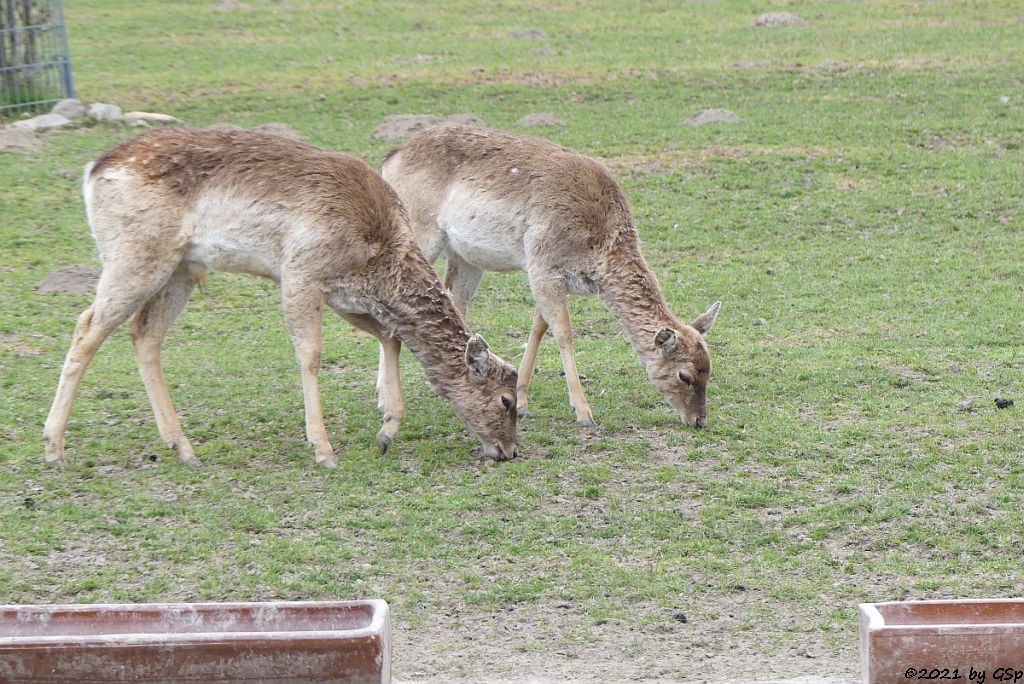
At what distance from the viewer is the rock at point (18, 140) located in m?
16.7

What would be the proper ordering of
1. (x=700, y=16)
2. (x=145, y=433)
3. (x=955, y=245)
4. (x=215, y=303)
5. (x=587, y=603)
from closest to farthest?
(x=587, y=603)
(x=145, y=433)
(x=215, y=303)
(x=955, y=245)
(x=700, y=16)

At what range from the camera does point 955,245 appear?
13398 mm

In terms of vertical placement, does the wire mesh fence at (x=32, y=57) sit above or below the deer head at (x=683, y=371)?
above

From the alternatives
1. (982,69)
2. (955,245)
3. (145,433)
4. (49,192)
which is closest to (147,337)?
(145,433)

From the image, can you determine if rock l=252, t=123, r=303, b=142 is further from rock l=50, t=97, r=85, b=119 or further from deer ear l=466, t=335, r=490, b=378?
deer ear l=466, t=335, r=490, b=378

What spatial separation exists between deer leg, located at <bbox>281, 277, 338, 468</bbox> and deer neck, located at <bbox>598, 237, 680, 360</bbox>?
7.19 ft

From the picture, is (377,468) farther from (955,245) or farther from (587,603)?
(955,245)

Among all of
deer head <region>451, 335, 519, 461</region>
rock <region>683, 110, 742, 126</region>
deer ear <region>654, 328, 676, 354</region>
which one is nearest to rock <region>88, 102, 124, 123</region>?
rock <region>683, 110, 742, 126</region>

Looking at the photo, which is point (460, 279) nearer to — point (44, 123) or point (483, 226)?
point (483, 226)

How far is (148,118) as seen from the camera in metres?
18.1

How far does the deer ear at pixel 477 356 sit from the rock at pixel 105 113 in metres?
11.7

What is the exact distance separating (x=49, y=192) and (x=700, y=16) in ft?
45.9

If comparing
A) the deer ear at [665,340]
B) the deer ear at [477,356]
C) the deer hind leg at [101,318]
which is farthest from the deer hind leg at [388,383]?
the deer ear at [665,340]

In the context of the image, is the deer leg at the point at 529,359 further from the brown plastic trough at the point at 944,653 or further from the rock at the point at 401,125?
the rock at the point at 401,125
